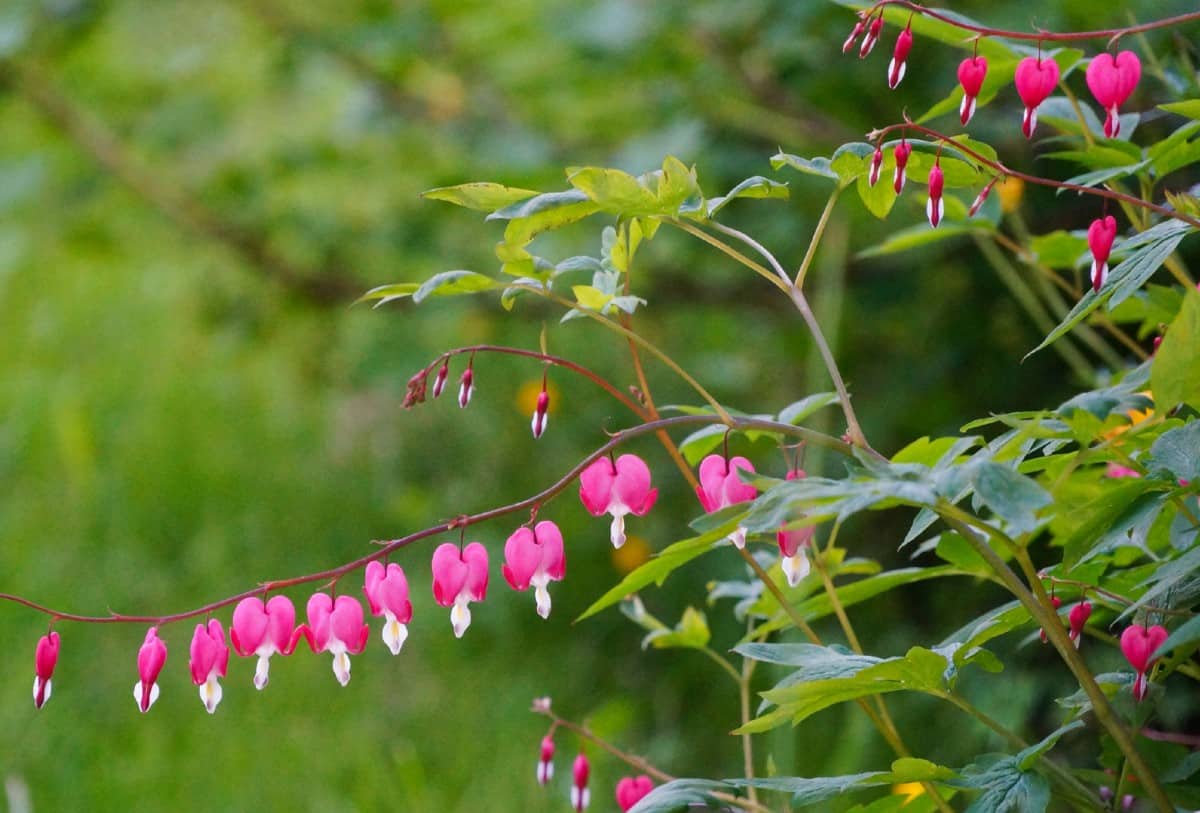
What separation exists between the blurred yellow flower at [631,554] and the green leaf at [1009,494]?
2.03 meters

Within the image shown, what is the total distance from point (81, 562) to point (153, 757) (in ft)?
2.47

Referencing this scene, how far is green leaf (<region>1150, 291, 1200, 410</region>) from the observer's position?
0.66 meters

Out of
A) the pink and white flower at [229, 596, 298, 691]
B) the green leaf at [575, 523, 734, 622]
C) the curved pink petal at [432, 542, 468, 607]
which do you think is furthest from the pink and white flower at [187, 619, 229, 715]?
the green leaf at [575, 523, 734, 622]

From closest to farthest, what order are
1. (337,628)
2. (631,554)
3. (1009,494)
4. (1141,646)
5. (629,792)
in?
(1009,494) < (1141,646) < (337,628) < (629,792) < (631,554)

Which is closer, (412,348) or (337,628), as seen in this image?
(337,628)

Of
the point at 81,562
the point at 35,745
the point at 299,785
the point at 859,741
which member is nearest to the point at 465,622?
the point at 859,741

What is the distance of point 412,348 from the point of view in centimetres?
254

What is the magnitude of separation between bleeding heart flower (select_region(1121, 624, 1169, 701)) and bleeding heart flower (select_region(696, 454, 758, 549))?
9.3 inches

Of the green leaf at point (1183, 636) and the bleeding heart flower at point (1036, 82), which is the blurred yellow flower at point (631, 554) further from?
the green leaf at point (1183, 636)

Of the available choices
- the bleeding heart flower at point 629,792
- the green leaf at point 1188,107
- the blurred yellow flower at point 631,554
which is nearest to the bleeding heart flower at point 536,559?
the bleeding heart flower at point 629,792

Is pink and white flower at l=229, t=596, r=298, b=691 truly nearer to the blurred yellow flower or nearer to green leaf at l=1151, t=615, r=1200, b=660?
green leaf at l=1151, t=615, r=1200, b=660

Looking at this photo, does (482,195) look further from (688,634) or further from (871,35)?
(688,634)

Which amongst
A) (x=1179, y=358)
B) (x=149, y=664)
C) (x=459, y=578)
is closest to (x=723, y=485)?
(x=459, y=578)

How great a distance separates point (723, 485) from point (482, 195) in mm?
244
